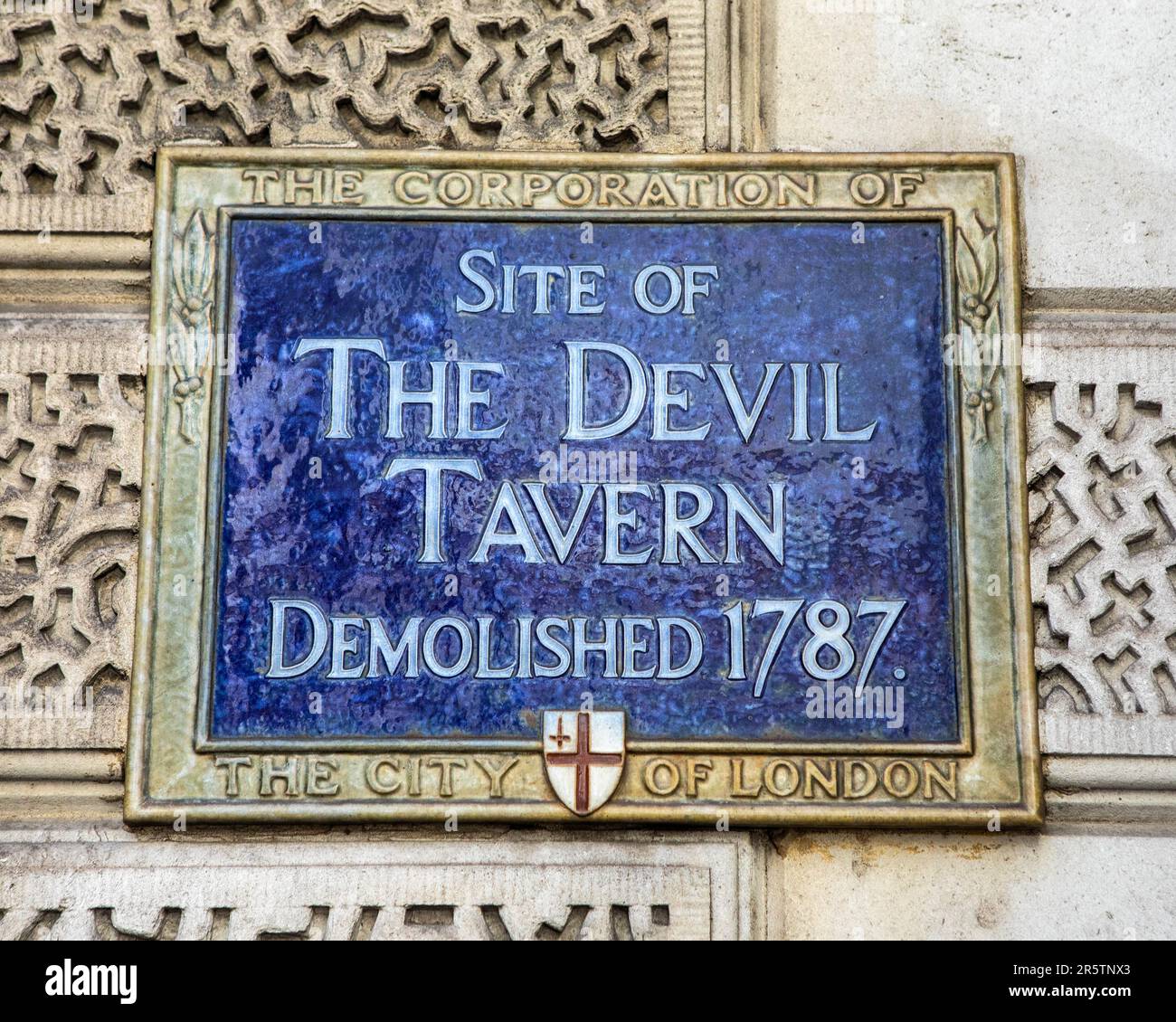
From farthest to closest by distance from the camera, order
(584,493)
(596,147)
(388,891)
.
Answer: (596,147) < (584,493) < (388,891)

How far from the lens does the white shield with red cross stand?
250cm

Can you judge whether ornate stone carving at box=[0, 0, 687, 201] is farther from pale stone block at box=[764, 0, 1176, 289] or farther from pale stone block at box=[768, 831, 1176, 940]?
pale stone block at box=[768, 831, 1176, 940]

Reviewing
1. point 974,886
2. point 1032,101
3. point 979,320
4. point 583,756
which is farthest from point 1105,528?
point 583,756

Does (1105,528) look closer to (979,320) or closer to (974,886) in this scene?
(979,320)

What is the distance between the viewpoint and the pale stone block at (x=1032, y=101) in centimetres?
273

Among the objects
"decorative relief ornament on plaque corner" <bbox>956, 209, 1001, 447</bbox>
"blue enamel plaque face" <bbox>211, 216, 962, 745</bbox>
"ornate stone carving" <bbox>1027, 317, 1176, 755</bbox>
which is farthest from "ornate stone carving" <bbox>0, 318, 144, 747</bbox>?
"ornate stone carving" <bbox>1027, 317, 1176, 755</bbox>

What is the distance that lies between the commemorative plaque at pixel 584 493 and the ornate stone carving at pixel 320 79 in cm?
9

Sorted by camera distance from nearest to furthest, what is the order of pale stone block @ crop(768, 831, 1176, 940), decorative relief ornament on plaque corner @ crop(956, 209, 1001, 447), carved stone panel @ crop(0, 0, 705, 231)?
pale stone block @ crop(768, 831, 1176, 940)
decorative relief ornament on plaque corner @ crop(956, 209, 1001, 447)
carved stone panel @ crop(0, 0, 705, 231)

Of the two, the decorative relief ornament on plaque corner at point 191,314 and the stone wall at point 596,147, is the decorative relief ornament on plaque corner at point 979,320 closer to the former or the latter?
the stone wall at point 596,147

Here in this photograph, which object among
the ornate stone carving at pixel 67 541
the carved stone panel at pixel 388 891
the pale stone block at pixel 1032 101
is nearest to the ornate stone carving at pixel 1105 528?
the pale stone block at pixel 1032 101

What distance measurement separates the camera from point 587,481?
2.62 m

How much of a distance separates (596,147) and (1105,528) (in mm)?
1055

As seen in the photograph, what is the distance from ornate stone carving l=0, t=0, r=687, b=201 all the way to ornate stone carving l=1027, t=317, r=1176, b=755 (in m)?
0.82
